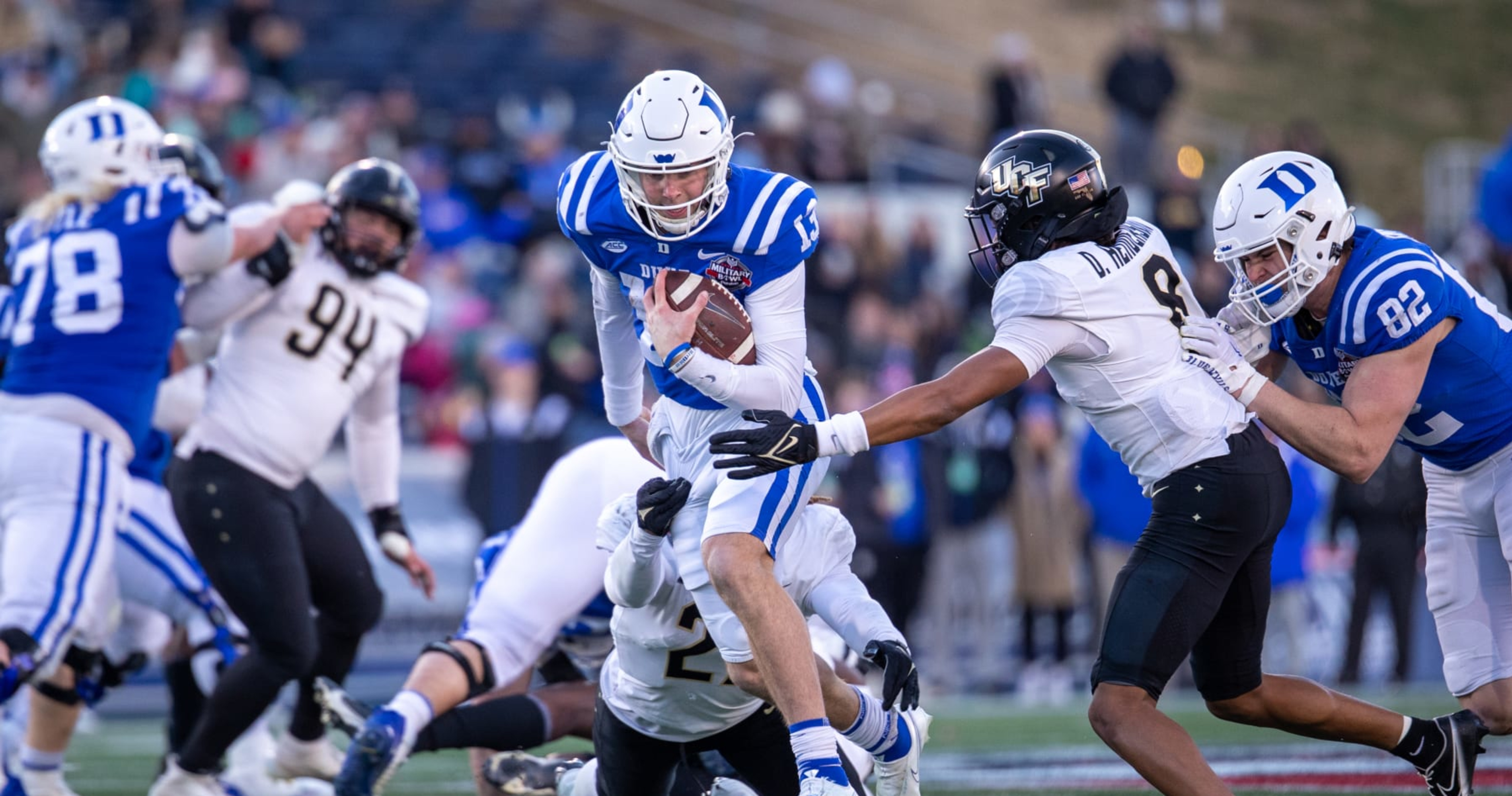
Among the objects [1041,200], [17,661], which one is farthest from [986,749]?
[17,661]

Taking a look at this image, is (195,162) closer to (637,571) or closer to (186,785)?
(186,785)

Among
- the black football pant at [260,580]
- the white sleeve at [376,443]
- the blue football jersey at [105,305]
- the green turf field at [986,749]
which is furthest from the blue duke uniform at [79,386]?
the green turf field at [986,749]

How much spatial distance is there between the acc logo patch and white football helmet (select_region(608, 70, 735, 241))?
0.11 meters

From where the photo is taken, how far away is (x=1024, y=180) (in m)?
4.70

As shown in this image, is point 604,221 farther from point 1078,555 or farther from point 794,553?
point 1078,555

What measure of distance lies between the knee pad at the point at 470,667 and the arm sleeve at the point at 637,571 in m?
0.82

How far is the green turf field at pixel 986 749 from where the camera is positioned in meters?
6.36

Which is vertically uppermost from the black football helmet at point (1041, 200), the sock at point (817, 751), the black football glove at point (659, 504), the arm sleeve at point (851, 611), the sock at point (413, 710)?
the black football helmet at point (1041, 200)

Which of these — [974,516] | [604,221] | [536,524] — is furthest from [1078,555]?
[604,221]

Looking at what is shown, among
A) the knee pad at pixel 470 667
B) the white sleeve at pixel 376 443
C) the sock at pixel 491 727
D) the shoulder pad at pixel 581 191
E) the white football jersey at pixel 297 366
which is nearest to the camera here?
the shoulder pad at pixel 581 191

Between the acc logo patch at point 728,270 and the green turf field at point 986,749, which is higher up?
the acc logo patch at point 728,270

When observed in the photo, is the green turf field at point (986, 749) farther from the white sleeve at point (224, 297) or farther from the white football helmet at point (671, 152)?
the white football helmet at point (671, 152)

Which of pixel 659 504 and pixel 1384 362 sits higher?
pixel 1384 362

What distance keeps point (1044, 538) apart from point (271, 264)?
618cm
